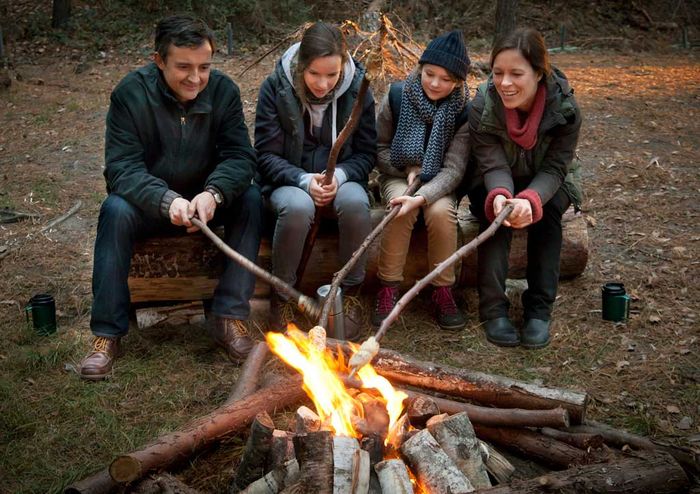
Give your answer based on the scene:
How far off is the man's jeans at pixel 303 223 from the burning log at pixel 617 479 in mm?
1848

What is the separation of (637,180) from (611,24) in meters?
9.81

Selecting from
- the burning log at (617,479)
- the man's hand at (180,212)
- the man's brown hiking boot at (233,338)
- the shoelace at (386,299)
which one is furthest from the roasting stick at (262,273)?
the burning log at (617,479)

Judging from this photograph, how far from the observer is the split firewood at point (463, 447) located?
8.57 ft

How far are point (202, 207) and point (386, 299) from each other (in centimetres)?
126

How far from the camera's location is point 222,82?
3975mm

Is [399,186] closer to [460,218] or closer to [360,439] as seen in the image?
[460,218]

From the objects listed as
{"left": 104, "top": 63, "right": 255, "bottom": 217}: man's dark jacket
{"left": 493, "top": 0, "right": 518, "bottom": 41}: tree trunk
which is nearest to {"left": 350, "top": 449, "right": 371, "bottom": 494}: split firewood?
{"left": 104, "top": 63, "right": 255, "bottom": 217}: man's dark jacket

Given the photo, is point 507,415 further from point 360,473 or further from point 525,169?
point 525,169

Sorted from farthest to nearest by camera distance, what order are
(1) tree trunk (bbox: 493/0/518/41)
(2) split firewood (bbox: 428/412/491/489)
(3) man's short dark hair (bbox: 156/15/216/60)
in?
1. (1) tree trunk (bbox: 493/0/518/41)
2. (3) man's short dark hair (bbox: 156/15/216/60)
3. (2) split firewood (bbox: 428/412/491/489)

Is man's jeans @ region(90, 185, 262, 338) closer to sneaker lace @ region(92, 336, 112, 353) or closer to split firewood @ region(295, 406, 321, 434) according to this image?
sneaker lace @ region(92, 336, 112, 353)

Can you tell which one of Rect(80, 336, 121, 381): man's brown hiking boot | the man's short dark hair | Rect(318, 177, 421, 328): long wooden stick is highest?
the man's short dark hair

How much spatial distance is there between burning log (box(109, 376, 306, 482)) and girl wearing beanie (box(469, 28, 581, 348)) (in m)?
1.44

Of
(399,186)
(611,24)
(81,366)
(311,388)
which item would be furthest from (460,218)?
(611,24)

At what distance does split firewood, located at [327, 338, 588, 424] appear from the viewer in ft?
9.89
